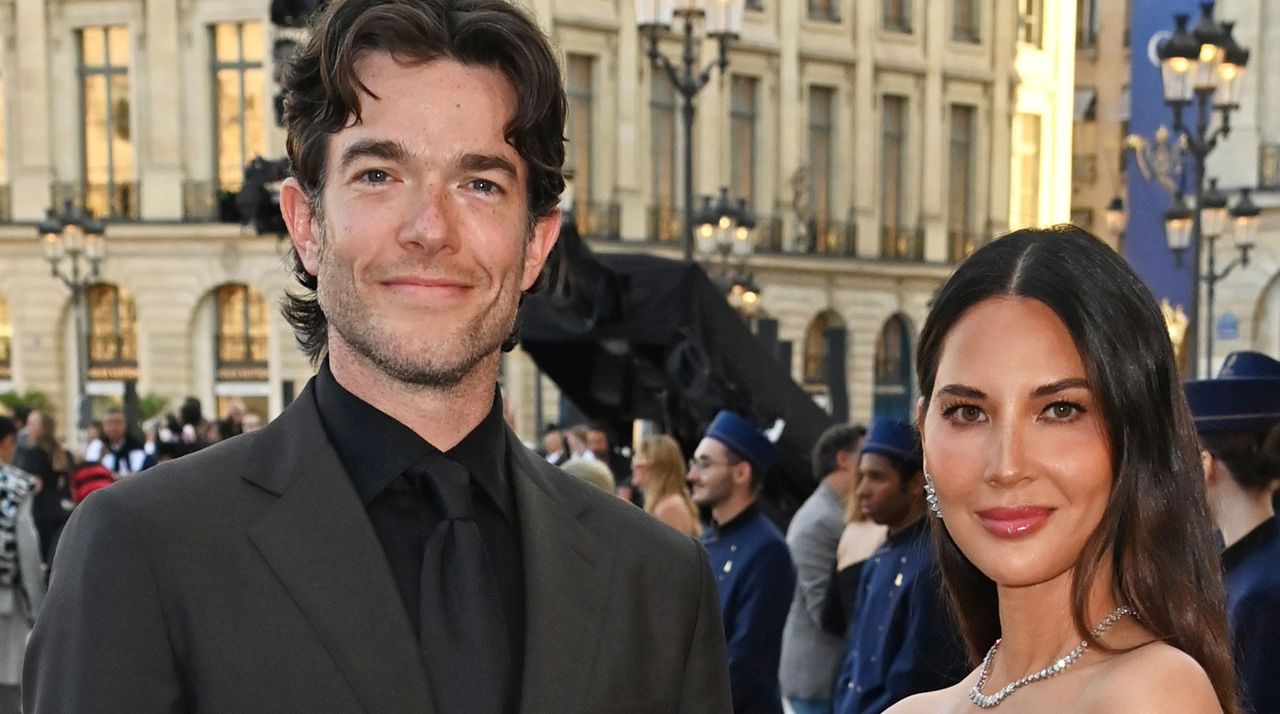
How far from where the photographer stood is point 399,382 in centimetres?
247

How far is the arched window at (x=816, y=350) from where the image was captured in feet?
130

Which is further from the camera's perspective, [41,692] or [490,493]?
[490,493]

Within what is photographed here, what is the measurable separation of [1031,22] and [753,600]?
133 feet

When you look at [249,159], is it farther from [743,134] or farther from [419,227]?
[419,227]

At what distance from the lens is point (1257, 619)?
4.26 metres

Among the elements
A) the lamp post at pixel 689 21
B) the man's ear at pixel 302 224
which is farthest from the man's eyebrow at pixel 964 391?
the lamp post at pixel 689 21

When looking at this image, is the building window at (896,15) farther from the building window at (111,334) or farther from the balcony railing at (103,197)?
the building window at (111,334)

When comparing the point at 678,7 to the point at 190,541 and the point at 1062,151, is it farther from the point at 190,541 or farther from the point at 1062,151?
the point at 1062,151

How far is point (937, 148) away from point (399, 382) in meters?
40.9

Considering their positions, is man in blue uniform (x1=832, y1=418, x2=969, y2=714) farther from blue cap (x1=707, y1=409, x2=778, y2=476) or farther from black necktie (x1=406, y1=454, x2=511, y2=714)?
black necktie (x1=406, y1=454, x2=511, y2=714)

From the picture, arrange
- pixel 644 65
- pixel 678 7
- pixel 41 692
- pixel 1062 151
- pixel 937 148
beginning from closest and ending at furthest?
pixel 41 692, pixel 678 7, pixel 644 65, pixel 937 148, pixel 1062 151

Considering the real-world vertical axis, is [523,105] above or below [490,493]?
above

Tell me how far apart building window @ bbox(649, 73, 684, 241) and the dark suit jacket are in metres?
34.7

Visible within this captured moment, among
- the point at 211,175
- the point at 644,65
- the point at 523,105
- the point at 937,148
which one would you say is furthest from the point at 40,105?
the point at 523,105
